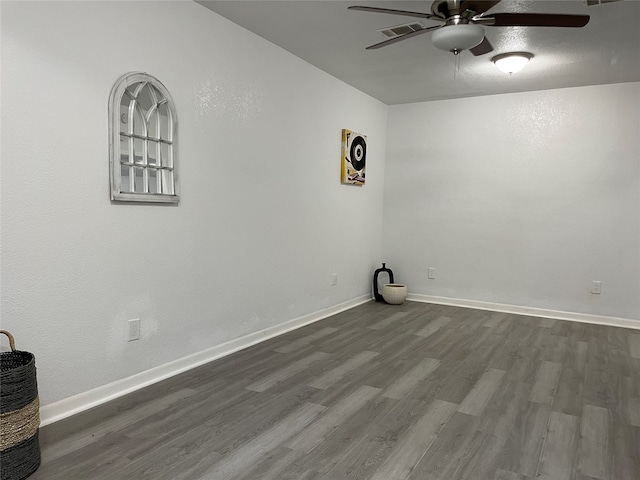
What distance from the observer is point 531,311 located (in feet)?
15.9

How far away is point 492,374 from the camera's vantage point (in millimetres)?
3057

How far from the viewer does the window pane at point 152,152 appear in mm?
2638

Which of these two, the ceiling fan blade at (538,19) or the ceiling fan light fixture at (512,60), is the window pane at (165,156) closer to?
the ceiling fan blade at (538,19)

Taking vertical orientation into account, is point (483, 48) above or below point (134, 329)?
above

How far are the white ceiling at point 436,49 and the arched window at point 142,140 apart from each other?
792 mm

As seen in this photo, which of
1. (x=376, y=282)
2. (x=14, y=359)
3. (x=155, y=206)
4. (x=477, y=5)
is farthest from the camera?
(x=376, y=282)

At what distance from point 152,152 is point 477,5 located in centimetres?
196

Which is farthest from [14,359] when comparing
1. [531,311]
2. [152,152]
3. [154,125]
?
[531,311]

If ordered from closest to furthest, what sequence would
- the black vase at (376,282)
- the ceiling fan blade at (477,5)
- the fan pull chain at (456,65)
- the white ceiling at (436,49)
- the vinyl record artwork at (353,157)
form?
the ceiling fan blade at (477,5) → the white ceiling at (436,49) → the fan pull chain at (456,65) → the vinyl record artwork at (353,157) → the black vase at (376,282)

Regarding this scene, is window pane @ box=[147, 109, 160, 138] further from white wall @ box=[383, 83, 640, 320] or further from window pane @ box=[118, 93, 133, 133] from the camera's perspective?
white wall @ box=[383, 83, 640, 320]

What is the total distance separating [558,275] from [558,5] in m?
2.87

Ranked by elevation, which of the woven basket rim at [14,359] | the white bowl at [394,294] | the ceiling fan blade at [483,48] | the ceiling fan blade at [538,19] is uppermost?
the ceiling fan blade at [483,48]

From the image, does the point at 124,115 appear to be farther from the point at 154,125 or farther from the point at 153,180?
the point at 153,180

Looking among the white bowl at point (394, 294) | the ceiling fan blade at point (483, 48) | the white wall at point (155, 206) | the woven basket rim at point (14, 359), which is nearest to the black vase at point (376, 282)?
the white bowl at point (394, 294)
